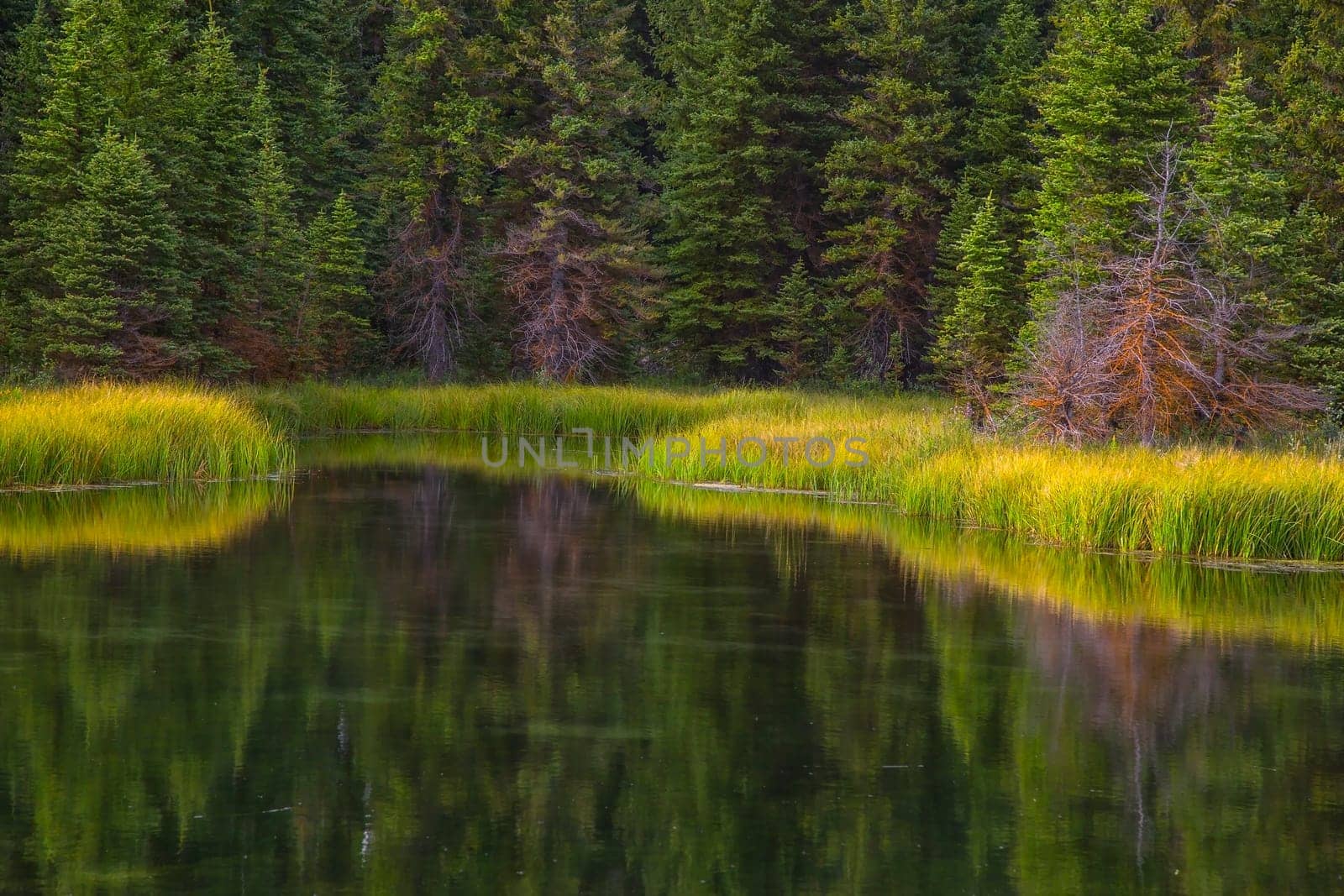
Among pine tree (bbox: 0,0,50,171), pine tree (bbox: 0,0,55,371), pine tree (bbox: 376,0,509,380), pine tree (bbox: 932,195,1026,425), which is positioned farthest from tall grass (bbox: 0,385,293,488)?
pine tree (bbox: 376,0,509,380)

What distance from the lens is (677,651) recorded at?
38.4 ft

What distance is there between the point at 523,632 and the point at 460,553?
15.5 ft

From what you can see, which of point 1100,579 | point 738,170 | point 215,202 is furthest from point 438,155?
point 1100,579

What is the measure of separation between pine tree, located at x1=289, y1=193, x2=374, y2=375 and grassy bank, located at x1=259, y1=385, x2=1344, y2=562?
803 cm

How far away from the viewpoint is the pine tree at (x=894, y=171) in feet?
134

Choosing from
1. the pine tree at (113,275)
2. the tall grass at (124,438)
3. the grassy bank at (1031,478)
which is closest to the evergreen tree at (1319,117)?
the grassy bank at (1031,478)

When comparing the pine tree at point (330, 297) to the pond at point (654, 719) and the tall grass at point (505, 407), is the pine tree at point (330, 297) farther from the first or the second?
the pond at point (654, 719)

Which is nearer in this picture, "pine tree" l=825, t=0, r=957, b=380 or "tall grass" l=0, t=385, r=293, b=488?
"tall grass" l=0, t=385, r=293, b=488

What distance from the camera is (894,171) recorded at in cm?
4244

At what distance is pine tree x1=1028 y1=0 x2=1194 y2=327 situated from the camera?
29.8 meters

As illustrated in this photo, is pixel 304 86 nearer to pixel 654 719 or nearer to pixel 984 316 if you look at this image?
pixel 984 316

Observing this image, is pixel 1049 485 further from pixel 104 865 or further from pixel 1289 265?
pixel 104 865

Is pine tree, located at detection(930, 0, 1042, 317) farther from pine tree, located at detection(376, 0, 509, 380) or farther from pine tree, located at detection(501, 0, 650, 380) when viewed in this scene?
pine tree, located at detection(376, 0, 509, 380)

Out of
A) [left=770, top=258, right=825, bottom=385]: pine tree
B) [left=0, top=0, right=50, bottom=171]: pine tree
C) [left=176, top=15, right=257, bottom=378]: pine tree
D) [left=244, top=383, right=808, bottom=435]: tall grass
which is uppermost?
[left=0, top=0, right=50, bottom=171]: pine tree
